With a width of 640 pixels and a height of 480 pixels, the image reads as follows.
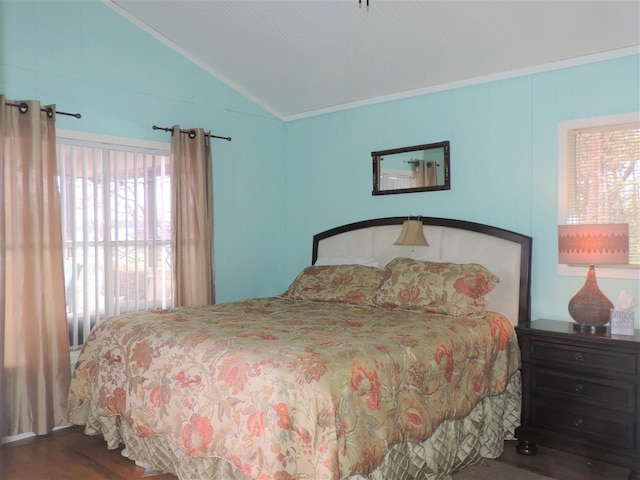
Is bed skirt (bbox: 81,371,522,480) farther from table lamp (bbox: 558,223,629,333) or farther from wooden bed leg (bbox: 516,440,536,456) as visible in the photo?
table lamp (bbox: 558,223,629,333)

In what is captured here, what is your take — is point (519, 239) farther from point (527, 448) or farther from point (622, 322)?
point (527, 448)

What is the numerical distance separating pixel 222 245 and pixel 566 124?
112 inches

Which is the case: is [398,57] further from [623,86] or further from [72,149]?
[72,149]

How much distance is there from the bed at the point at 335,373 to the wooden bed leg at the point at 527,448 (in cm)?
11

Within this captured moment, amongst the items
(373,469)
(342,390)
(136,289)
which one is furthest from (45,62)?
(373,469)

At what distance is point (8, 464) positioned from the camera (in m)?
2.88

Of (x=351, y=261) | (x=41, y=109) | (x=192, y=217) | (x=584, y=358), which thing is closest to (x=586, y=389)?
(x=584, y=358)

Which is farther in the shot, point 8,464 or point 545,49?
point 545,49

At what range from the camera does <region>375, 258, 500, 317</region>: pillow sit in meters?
3.15

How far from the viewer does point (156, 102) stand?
411 centimetres

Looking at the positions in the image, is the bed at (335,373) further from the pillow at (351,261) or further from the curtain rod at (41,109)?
the curtain rod at (41,109)

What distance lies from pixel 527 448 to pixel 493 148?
6.47ft

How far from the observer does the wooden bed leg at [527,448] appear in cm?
298

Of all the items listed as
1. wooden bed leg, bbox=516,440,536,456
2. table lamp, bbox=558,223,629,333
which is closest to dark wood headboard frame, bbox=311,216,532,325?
table lamp, bbox=558,223,629,333
